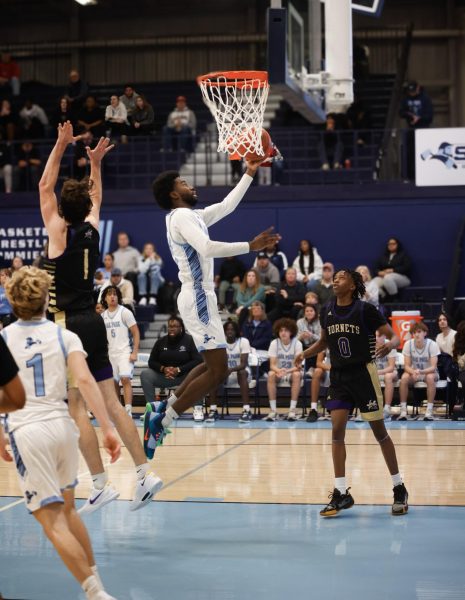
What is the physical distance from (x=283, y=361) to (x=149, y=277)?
4802 mm

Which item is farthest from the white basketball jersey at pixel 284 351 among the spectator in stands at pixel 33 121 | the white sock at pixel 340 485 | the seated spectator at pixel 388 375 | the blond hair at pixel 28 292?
the blond hair at pixel 28 292

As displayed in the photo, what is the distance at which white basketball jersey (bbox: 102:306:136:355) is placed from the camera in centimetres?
1403

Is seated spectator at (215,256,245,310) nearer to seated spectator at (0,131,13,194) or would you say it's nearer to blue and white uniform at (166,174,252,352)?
seated spectator at (0,131,13,194)

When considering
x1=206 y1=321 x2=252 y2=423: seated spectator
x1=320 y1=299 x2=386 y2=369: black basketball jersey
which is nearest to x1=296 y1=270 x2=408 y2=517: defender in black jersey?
x1=320 y1=299 x2=386 y2=369: black basketball jersey

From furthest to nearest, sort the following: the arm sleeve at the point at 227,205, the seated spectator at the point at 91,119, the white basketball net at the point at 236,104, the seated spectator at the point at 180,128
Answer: the seated spectator at the point at 180,128 < the seated spectator at the point at 91,119 < the white basketball net at the point at 236,104 < the arm sleeve at the point at 227,205

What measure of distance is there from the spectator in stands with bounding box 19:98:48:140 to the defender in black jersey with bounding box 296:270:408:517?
15.4 meters

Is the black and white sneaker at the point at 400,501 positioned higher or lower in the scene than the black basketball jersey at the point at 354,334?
lower

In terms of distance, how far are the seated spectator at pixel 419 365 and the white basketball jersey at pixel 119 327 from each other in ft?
13.2

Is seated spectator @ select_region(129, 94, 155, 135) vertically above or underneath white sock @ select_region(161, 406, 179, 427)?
above

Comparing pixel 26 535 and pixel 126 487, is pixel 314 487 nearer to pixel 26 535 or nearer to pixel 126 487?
pixel 126 487

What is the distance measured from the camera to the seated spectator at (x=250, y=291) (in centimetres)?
1628

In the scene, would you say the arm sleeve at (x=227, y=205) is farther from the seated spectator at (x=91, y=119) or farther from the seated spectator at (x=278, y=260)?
the seated spectator at (x=91, y=119)

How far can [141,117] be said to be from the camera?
1855 centimetres

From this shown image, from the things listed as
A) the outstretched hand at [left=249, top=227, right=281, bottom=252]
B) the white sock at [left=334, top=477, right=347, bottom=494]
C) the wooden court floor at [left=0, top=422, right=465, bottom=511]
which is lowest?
the wooden court floor at [left=0, top=422, right=465, bottom=511]
